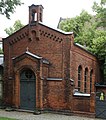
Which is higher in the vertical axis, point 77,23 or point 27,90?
point 77,23

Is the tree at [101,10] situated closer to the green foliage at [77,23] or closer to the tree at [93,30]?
the tree at [93,30]

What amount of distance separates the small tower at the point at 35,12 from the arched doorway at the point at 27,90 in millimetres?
4471

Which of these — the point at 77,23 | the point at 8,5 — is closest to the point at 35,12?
the point at 8,5

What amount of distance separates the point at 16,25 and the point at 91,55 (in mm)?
18133

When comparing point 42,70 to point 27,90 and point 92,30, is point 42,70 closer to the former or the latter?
point 27,90

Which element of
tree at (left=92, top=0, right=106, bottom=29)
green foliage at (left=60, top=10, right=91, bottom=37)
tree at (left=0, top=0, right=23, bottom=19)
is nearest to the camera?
tree at (left=0, top=0, right=23, bottom=19)

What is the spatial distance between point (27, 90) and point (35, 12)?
21.8 feet

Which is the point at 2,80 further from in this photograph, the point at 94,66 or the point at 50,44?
the point at 94,66

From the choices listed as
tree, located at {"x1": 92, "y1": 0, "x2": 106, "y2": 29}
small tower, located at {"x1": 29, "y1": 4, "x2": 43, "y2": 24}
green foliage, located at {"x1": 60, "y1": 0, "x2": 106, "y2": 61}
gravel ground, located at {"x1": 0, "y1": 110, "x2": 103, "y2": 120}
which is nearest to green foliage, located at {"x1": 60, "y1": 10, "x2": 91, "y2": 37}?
green foliage, located at {"x1": 60, "y1": 0, "x2": 106, "y2": 61}

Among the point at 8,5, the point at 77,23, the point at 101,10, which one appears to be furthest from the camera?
the point at 77,23

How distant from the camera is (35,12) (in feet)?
78.2

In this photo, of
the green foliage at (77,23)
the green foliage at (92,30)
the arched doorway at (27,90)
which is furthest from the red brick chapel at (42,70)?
the green foliage at (77,23)

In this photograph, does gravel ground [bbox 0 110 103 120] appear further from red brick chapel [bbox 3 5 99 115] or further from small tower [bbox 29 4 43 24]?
small tower [bbox 29 4 43 24]

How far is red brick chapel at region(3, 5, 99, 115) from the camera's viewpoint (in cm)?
2158
